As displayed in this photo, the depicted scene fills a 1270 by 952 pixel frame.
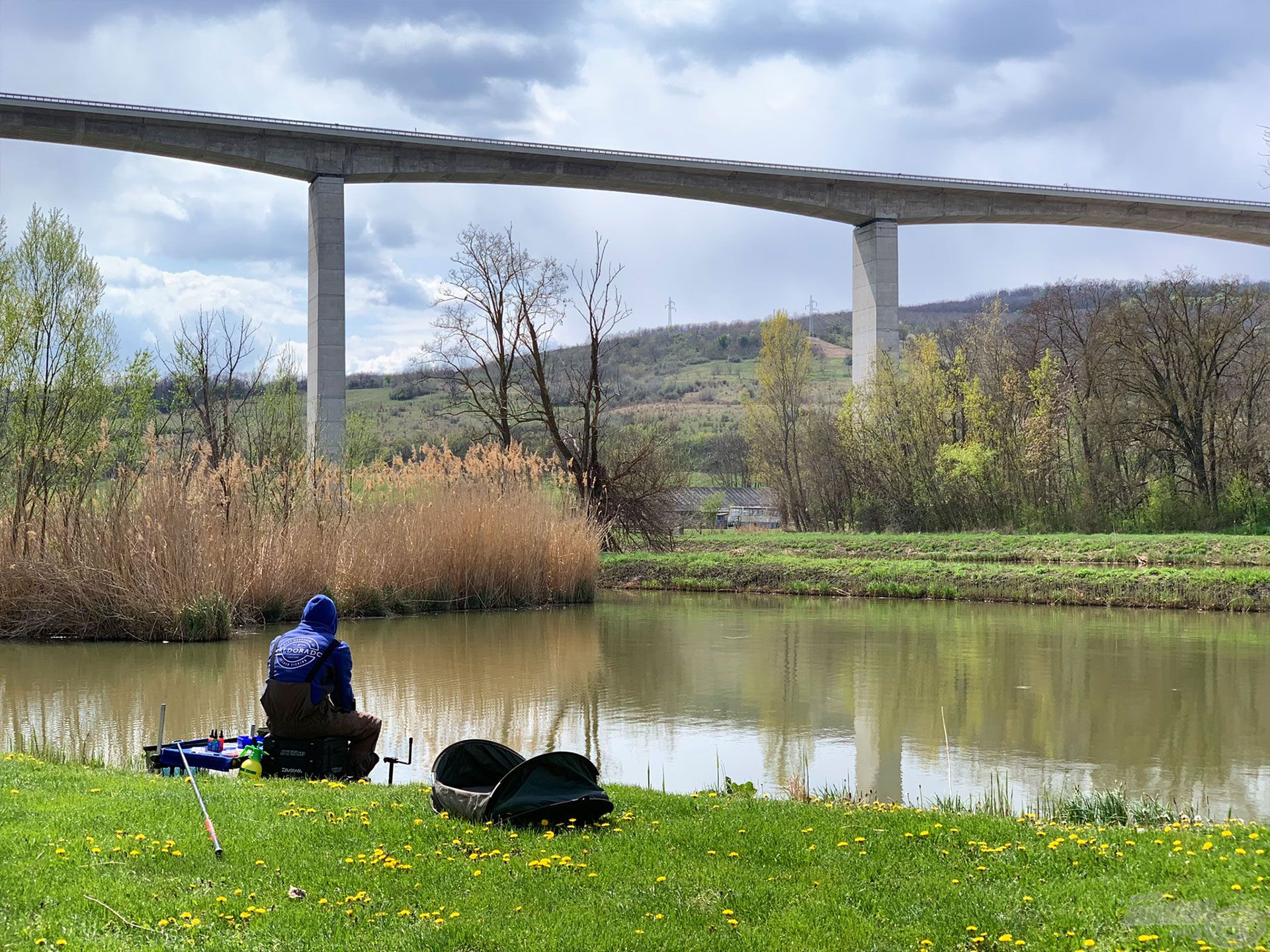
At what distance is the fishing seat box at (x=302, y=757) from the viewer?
7.97 m

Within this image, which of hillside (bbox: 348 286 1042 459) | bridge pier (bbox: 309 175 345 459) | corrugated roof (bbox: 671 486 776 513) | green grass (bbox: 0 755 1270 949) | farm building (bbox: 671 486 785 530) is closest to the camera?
green grass (bbox: 0 755 1270 949)

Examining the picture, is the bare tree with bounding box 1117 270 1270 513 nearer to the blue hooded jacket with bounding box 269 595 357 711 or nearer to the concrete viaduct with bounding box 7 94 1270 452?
the concrete viaduct with bounding box 7 94 1270 452

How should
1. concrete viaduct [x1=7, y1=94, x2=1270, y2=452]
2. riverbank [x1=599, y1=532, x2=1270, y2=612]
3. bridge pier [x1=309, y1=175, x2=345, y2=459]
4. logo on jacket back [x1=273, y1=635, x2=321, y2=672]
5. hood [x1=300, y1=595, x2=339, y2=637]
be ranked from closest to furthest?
1. logo on jacket back [x1=273, y1=635, x2=321, y2=672]
2. hood [x1=300, y1=595, x2=339, y2=637]
3. riverbank [x1=599, y1=532, x2=1270, y2=612]
4. concrete viaduct [x1=7, y1=94, x2=1270, y2=452]
5. bridge pier [x1=309, y1=175, x2=345, y2=459]

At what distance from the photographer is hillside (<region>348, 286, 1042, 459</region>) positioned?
73.8 meters

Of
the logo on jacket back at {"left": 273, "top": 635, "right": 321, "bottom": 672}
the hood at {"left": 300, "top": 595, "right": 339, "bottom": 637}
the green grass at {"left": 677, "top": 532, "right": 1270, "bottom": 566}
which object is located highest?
the hood at {"left": 300, "top": 595, "right": 339, "bottom": 637}

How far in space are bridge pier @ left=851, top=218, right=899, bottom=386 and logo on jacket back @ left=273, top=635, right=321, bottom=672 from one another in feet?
106

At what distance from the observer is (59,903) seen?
4.73 m

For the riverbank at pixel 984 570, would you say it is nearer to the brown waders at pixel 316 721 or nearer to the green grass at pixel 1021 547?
the green grass at pixel 1021 547

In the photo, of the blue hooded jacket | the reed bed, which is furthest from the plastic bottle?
the reed bed

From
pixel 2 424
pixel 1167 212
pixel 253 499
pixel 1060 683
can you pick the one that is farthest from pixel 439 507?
pixel 1167 212

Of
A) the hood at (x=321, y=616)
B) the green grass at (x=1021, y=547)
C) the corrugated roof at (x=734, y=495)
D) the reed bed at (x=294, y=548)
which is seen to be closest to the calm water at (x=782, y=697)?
the reed bed at (x=294, y=548)

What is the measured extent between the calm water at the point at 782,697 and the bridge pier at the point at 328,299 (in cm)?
1308

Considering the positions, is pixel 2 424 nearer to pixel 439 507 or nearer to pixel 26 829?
pixel 439 507

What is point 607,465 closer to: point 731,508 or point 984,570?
point 984,570
